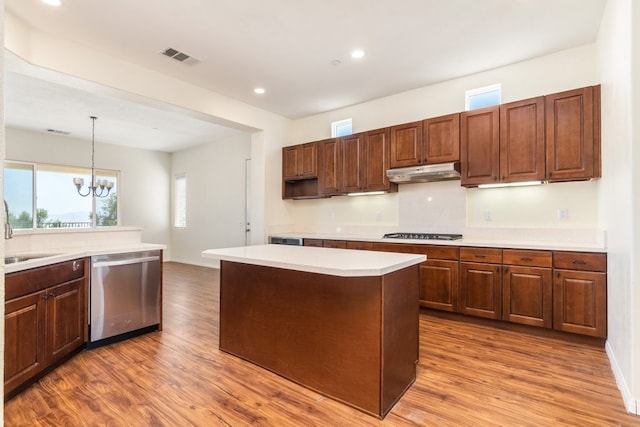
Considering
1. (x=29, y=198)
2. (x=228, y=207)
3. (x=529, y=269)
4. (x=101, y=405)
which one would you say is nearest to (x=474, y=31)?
(x=529, y=269)

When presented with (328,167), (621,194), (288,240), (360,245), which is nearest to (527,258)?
(621,194)

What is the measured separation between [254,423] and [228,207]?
18.7ft

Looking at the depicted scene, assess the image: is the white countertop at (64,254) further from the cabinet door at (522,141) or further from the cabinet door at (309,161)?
the cabinet door at (522,141)

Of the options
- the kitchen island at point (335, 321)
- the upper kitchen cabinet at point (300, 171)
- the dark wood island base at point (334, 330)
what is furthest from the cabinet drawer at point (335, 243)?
the dark wood island base at point (334, 330)

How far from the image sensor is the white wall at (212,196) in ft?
22.8

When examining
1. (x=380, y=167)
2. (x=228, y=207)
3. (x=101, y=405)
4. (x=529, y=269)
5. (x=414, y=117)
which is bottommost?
(x=101, y=405)

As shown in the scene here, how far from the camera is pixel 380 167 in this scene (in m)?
4.47

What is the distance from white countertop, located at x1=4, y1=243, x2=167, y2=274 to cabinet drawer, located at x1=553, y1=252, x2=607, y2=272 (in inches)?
153

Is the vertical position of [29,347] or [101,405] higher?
[29,347]

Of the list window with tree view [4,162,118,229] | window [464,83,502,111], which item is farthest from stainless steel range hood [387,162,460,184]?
window with tree view [4,162,118,229]

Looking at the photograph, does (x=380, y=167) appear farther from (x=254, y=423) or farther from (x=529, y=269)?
(x=254, y=423)

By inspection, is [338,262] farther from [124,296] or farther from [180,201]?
[180,201]

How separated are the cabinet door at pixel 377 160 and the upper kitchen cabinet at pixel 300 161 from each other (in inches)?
37.4

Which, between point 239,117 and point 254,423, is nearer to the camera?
point 254,423
